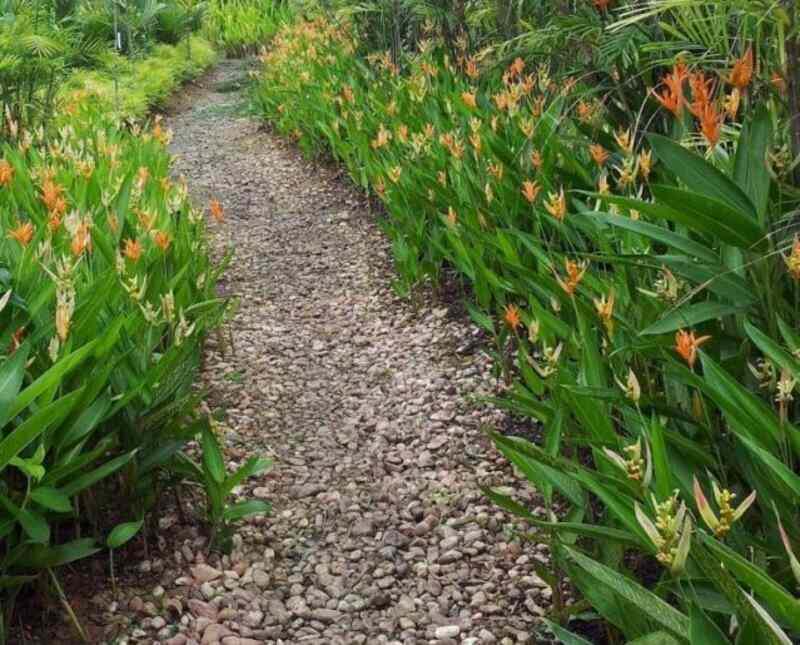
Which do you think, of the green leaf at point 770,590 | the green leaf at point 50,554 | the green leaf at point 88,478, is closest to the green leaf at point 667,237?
the green leaf at point 770,590

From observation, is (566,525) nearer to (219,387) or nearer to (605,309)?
(605,309)

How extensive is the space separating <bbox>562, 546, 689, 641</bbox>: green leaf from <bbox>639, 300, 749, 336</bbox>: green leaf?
1.79ft

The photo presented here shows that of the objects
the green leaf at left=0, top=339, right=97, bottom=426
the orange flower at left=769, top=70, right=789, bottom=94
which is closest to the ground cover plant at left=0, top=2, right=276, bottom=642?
the green leaf at left=0, top=339, right=97, bottom=426

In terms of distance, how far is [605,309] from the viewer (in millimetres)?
1612

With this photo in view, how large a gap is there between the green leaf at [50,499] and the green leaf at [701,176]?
4.22 feet

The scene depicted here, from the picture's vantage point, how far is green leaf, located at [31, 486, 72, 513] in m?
1.64

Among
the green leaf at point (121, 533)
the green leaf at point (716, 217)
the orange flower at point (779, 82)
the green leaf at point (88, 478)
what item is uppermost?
the orange flower at point (779, 82)

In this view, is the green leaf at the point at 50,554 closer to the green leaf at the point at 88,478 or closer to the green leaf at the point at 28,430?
the green leaf at the point at 88,478

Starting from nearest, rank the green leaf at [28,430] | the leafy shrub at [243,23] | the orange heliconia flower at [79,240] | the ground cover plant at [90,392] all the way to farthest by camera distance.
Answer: the green leaf at [28,430], the ground cover plant at [90,392], the orange heliconia flower at [79,240], the leafy shrub at [243,23]

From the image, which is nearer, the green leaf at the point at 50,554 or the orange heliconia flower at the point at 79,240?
the green leaf at the point at 50,554

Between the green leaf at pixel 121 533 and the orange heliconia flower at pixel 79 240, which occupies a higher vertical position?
the orange heliconia flower at pixel 79 240

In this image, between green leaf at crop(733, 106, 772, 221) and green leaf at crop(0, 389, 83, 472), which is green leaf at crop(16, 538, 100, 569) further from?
green leaf at crop(733, 106, 772, 221)

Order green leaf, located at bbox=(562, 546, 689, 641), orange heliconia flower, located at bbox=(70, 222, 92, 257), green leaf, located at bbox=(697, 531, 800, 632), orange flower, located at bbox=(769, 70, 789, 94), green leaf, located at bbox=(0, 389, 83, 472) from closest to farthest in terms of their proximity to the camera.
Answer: green leaf, located at bbox=(697, 531, 800, 632)
green leaf, located at bbox=(562, 546, 689, 641)
green leaf, located at bbox=(0, 389, 83, 472)
orange flower, located at bbox=(769, 70, 789, 94)
orange heliconia flower, located at bbox=(70, 222, 92, 257)

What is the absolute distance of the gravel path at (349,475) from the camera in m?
1.97
